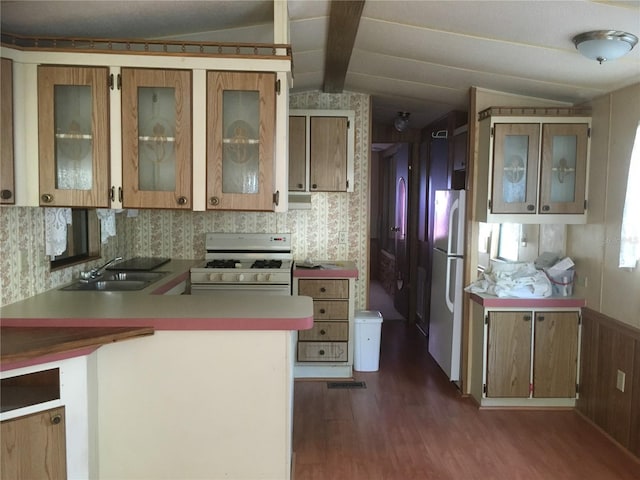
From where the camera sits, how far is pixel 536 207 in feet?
11.0

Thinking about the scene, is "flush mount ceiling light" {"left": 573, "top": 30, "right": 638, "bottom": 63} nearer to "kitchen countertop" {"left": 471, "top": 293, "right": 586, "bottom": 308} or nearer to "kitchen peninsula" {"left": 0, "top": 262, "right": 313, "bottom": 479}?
"kitchen countertop" {"left": 471, "top": 293, "right": 586, "bottom": 308}

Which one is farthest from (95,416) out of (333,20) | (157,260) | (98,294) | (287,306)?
(333,20)

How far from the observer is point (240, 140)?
2314 millimetres

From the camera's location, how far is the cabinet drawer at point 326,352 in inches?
159

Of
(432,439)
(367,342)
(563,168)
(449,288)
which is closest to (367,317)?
(367,342)

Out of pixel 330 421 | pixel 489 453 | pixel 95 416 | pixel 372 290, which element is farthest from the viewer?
pixel 372 290

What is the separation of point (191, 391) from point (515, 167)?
2657 mm

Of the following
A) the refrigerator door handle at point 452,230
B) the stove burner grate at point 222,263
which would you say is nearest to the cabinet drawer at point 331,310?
the stove burner grate at point 222,263

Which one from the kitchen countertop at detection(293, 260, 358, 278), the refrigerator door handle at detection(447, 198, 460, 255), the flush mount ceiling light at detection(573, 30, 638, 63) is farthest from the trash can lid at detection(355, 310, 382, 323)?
the flush mount ceiling light at detection(573, 30, 638, 63)

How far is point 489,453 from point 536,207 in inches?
66.9

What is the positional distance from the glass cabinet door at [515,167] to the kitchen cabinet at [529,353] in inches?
30.5

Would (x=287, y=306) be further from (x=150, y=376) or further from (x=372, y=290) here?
(x=372, y=290)

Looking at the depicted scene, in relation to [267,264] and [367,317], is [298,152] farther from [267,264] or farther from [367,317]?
[367,317]

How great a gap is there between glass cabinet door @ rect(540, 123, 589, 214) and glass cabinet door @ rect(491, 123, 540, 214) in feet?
0.22
